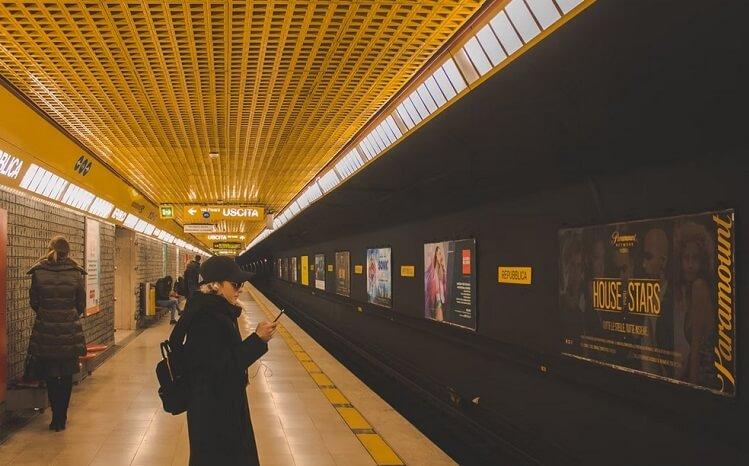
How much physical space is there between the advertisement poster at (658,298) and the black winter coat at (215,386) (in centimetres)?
287

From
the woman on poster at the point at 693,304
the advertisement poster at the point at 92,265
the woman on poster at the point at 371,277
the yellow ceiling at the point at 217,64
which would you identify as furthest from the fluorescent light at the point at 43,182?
the woman on poster at the point at 371,277

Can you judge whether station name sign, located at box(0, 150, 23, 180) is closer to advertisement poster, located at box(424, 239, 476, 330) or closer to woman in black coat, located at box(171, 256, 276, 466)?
woman in black coat, located at box(171, 256, 276, 466)

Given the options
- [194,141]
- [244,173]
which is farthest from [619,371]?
[244,173]

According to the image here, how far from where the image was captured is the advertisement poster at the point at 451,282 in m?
8.70

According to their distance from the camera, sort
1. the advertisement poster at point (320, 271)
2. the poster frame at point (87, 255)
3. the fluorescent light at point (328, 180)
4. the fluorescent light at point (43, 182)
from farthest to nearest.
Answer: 1. the advertisement poster at point (320, 271)
2. the fluorescent light at point (328, 180)
3. the poster frame at point (87, 255)
4. the fluorescent light at point (43, 182)

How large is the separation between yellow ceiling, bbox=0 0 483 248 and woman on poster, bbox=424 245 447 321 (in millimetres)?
2242

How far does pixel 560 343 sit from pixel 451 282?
3133 millimetres

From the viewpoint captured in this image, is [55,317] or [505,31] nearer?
[505,31]

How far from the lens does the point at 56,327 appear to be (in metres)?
5.80

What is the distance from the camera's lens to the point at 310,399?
7.14 m

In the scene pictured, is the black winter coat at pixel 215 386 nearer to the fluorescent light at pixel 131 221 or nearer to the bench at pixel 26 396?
the bench at pixel 26 396

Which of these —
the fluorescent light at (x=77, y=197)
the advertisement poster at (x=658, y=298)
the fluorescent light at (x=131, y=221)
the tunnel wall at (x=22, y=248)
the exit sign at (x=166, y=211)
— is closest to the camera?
the advertisement poster at (x=658, y=298)

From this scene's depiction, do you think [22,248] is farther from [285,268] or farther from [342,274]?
[285,268]

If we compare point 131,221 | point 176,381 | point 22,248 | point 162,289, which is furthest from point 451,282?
point 162,289
